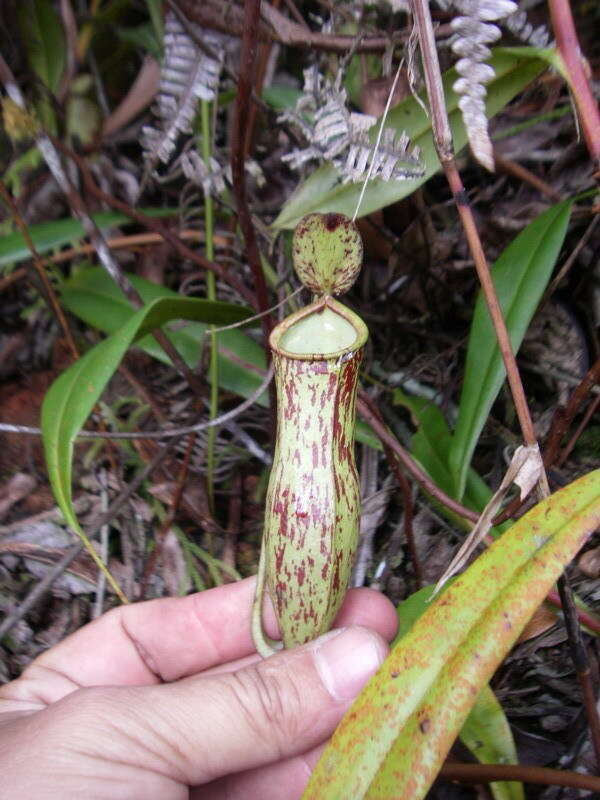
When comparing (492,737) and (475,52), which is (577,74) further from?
(492,737)

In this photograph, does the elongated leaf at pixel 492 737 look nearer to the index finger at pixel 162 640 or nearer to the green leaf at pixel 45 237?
the index finger at pixel 162 640

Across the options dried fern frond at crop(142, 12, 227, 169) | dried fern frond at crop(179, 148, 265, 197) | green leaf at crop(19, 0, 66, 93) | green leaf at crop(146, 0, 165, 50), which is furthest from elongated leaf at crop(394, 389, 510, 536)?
green leaf at crop(19, 0, 66, 93)

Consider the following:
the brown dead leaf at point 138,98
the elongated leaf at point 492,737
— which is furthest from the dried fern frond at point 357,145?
the brown dead leaf at point 138,98

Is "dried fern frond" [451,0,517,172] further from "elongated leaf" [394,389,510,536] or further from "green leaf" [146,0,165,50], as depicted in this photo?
"green leaf" [146,0,165,50]

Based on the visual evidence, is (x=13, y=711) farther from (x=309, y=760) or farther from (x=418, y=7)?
(x=418, y=7)

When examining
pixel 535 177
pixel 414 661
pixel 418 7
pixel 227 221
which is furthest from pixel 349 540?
pixel 227 221
